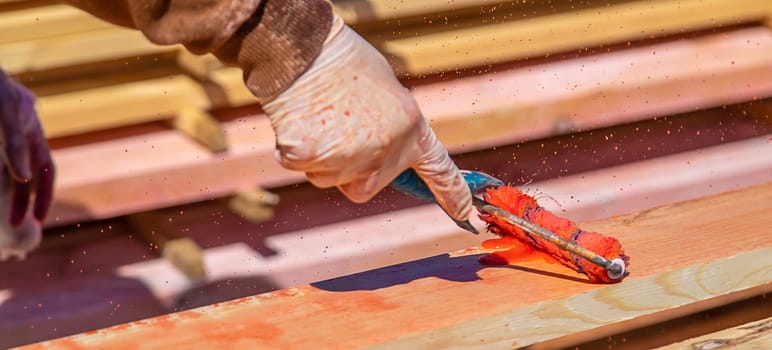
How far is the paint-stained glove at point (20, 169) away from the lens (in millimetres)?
2145

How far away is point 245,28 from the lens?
6.02 feet

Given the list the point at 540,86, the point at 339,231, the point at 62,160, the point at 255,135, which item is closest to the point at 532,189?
the point at 540,86

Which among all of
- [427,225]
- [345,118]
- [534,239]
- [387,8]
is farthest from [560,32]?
[345,118]

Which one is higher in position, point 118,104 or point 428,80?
point 428,80

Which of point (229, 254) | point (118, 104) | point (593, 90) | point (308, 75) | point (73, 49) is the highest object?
point (308, 75)

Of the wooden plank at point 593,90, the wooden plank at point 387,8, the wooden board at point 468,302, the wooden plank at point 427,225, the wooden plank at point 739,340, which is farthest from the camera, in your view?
the wooden plank at point 593,90

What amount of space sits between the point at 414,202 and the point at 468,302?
118cm

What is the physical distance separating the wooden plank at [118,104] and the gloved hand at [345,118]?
1.04 metres

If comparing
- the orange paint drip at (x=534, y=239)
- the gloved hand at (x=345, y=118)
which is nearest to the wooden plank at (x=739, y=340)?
the orange paint drip at (x=534, y=239)

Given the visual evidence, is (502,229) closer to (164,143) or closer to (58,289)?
(164,143)

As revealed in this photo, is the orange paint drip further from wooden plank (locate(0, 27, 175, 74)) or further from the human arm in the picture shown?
wooden plank (locate(0, 27, 175, 74))

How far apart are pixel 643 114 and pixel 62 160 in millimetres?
1920

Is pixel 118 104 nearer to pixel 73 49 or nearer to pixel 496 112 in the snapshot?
pixel 73 49

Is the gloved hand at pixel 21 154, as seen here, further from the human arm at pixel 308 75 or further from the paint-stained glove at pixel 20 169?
the human arm at pixel 308 75
